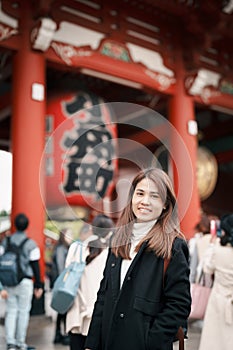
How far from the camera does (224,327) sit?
11.7ft

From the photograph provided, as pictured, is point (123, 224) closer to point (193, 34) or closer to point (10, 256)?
point (10, 256)

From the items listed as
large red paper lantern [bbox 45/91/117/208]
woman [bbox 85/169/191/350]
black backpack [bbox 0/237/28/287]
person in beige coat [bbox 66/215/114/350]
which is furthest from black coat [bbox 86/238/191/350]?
large red paper lantern [bbox 45/91/117/208]

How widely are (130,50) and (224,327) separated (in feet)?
17.7

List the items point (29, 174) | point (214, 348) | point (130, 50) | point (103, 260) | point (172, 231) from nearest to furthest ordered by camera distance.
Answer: point (172, 231) < point (103, 260) < point (214, 348) < point (29, 174) < point (130, 50)

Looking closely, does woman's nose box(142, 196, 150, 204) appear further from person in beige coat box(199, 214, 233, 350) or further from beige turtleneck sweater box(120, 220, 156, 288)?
person in beige coat box(199, 214, 233, 350)

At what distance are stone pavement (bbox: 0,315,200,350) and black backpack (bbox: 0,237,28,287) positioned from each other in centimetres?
66

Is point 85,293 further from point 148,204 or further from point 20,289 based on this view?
point 148,204

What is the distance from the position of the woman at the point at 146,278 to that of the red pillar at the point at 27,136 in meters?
4.35

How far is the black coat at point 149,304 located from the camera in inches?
68.4

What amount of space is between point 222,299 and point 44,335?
2.21 m

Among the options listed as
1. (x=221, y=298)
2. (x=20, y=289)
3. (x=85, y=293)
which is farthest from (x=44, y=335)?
(x=221, y=298)

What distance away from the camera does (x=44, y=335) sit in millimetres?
4859

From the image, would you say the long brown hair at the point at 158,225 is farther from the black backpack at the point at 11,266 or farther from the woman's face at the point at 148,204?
the black backpack at the point at 11,266

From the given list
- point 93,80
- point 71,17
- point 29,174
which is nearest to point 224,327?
point 29,174
